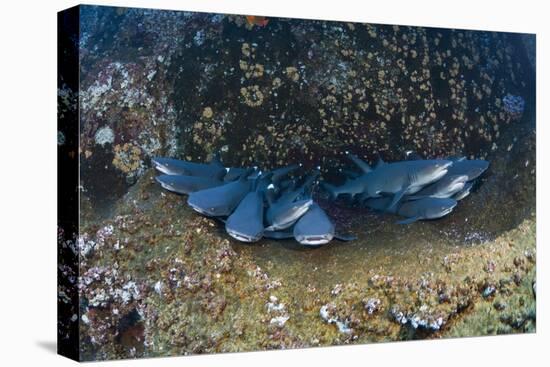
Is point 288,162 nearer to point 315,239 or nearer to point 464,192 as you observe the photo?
point 315,239

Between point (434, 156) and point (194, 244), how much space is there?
2529mm

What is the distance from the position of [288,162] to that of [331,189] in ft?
1.52

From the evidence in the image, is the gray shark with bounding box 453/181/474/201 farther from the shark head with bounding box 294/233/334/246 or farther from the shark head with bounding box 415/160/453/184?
the shark head with bounding box 294/233/334/246

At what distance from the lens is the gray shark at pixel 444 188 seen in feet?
30.5

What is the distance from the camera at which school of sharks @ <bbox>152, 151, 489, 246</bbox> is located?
333 inches

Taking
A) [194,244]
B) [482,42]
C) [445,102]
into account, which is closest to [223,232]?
[194,244]

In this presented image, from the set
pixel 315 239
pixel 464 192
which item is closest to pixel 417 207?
pixel 464 192

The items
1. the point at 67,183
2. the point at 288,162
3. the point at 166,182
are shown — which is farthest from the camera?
the point at 288,162

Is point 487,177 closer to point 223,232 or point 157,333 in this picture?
point 223,232

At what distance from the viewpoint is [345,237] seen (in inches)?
354

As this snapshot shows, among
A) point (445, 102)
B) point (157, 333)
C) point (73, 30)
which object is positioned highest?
point (73, 30)

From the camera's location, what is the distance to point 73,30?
8156 millimetres

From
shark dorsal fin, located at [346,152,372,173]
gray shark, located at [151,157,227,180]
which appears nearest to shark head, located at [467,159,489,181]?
shark dorsal fin, located at [346,152,372,173]

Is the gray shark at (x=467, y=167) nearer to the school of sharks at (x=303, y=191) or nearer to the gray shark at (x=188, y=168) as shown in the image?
the school of sharks at (x=303, y=191)
